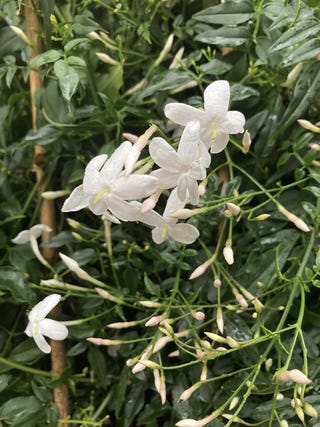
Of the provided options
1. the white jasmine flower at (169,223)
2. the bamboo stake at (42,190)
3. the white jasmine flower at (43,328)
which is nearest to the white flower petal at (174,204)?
the white jasmine flower at (169,223)

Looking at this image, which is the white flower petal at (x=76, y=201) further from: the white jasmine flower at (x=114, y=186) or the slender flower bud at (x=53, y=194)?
the slender flower bud at (x=53, y=194)

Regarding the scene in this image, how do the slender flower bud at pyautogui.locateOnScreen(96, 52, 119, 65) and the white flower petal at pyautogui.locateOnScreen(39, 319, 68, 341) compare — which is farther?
the slender flower bud at pyautogui.locateOnScreen(96, 52, 119, 65)

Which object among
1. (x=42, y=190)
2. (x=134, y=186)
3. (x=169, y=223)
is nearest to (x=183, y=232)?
(x=169, y=223)

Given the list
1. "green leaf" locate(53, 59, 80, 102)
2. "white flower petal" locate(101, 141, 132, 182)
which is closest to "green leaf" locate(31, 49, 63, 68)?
"green leaf" locate(53, 59, 80, 102)

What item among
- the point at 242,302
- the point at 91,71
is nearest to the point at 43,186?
the point at 91,71

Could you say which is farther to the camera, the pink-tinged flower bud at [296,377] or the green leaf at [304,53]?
the green leaf at [304,53]

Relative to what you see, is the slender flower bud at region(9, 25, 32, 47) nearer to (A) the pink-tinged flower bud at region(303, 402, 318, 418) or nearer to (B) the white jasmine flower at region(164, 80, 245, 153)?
(B) the white jasmine flower at region(164, 80, 245, 153)
